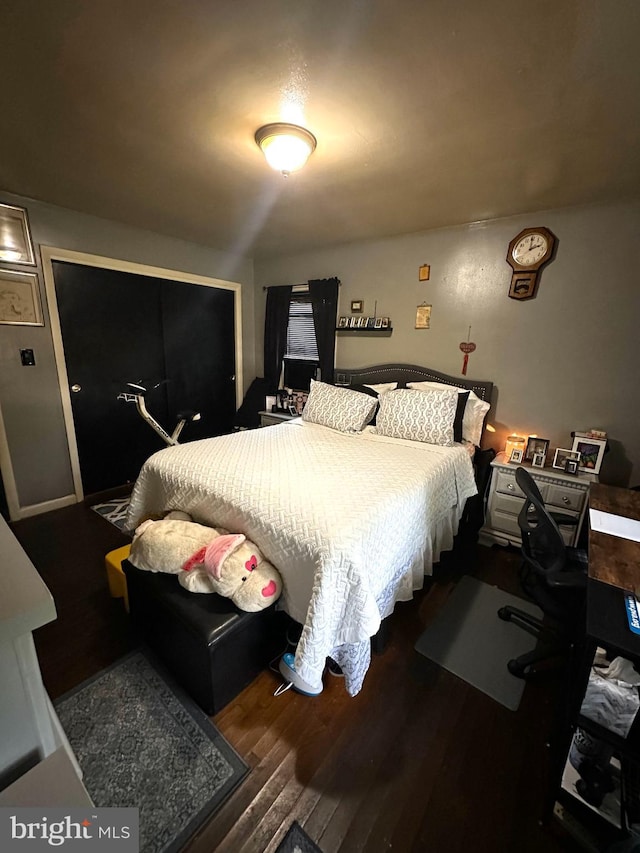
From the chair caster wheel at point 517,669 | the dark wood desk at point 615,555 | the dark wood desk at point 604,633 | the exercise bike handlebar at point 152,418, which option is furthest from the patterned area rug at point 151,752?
the exercise bike handlebar at point 152,418

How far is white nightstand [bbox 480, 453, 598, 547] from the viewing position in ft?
7.25

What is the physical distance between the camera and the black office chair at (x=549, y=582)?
139 cm

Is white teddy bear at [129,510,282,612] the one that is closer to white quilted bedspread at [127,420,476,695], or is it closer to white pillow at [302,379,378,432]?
white quilted bedspread at [127,420,476,695]

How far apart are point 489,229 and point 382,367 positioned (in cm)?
Answer: 135

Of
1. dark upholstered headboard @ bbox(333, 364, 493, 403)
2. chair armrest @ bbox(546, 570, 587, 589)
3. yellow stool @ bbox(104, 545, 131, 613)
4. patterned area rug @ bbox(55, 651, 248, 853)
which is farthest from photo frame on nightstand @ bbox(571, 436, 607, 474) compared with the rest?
yellow stool @ bbox(104, 545, 131, 613)

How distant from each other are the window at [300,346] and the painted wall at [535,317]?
63 centimetres

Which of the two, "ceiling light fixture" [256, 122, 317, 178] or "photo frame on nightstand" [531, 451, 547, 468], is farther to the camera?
A: "photo frame on nightstand" [531, 451, 547, 468]

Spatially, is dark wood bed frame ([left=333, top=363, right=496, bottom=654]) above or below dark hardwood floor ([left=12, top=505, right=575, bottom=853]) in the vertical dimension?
above

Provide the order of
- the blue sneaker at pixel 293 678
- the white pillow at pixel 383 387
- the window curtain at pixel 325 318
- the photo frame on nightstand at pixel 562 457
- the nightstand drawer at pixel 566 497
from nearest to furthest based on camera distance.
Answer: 1. the blue sneaker at pixel 293 678
2. the nightstand drawer at pixel 566 497
3. the photo frame on nightstand at pixel 562 457
4. the white pillow at pixel 383 387
5. the window curtain at pixel 325 318

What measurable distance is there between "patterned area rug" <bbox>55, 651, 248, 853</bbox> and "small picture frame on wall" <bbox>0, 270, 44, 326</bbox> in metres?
2.55

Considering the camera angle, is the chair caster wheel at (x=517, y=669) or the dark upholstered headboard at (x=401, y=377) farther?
the dark upholstered headboard at (x=401, y=377)

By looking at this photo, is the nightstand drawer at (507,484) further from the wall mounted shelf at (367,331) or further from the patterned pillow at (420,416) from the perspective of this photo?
the wall mounted shelf at (367,331)

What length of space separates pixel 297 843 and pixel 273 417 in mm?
3105

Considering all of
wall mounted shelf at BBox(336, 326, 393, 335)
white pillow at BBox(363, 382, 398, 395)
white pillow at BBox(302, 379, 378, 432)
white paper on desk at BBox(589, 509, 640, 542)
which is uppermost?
wall mounted shelf at BBox(336, 326, 393, 335)
